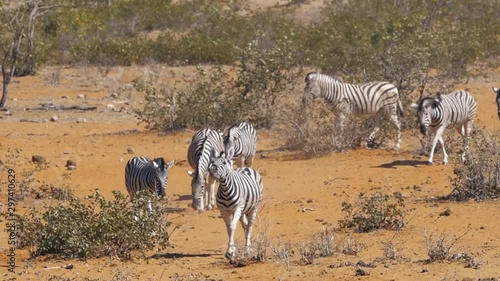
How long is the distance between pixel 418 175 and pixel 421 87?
5.41 meters

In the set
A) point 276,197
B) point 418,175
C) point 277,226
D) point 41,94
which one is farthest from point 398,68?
point 41,94

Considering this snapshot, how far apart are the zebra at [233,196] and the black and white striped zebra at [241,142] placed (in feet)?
12.0

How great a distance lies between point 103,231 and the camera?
1102 centimetres

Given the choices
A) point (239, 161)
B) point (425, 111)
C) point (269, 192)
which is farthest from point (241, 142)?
point (425, 111)

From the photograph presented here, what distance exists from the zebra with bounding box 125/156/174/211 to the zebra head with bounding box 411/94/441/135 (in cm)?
498

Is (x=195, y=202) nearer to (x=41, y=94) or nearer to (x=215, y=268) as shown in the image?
(x=215, y=268)

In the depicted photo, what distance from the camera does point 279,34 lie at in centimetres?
3222

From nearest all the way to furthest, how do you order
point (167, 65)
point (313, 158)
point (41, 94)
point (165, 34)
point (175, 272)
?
point (175, 272), point (313, 158), point (41, 94), point (167, 65), point (165, 34)

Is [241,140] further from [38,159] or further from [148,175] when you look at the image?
[38,159]

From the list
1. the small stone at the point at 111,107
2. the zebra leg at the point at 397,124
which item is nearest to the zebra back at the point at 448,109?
the zebra leg at the point at 397,124

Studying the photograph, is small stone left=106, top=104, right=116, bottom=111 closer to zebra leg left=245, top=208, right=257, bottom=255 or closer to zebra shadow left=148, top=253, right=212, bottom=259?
zebra shadow left=148, top=253, right=212, bottom=259

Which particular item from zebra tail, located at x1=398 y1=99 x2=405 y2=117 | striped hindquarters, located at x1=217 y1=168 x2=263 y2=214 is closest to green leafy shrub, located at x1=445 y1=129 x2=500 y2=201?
striped hindquarters, located at x1=217 y1=168 x2=263 y2=214

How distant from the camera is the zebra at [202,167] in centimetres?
1318

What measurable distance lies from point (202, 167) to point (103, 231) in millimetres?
2842
